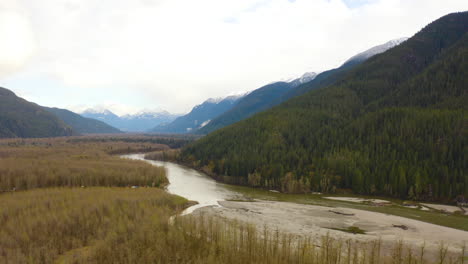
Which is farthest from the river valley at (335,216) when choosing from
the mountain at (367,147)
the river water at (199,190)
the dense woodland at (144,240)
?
the mountain at (367,147)

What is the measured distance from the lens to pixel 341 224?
2178 inches

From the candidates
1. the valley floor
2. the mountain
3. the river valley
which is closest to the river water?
the river valley

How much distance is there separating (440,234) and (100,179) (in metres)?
105

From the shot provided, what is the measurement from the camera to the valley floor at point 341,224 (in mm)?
45322

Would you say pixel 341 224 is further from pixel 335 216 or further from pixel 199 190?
pixel 199 190

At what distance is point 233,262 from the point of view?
26.7 metres

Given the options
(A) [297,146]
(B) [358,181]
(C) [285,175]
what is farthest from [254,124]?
(B) [358,181]

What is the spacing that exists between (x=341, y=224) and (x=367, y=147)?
70.4 meters

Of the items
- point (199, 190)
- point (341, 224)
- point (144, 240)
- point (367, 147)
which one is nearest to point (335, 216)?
point (341, 224)

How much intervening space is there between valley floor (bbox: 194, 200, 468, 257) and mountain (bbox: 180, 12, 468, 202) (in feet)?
92.9

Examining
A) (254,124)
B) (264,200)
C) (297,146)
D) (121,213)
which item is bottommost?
(264,200)

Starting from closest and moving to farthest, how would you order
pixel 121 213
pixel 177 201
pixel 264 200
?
pixel 121 213 < pixel 177 201 < pixel 264 200

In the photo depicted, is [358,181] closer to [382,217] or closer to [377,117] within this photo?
[382,217]

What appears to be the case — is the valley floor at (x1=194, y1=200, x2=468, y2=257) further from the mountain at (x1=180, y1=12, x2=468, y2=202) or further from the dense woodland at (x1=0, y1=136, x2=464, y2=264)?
the mountain at (x1=180, y1=12, x2=468, y2=202)
